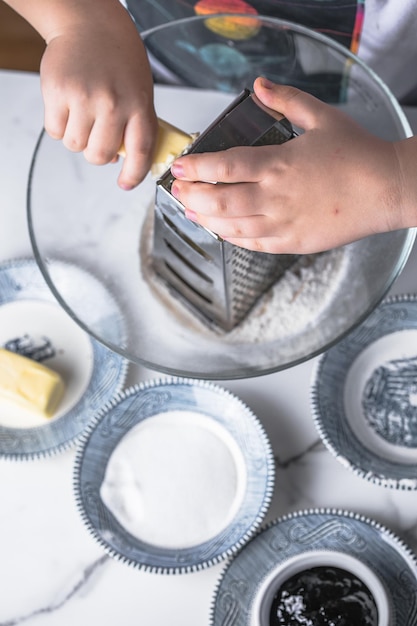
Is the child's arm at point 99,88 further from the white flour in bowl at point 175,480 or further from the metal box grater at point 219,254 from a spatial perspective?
the white flour in bowl at point 175,480

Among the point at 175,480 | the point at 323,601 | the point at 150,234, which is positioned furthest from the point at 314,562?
the point at 150,234

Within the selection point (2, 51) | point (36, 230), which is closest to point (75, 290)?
point (36, 230)

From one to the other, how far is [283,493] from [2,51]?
934mm

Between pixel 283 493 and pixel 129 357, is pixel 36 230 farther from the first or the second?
pixel 283 493

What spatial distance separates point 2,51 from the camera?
52.1 inches

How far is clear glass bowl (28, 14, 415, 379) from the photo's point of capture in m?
0.78

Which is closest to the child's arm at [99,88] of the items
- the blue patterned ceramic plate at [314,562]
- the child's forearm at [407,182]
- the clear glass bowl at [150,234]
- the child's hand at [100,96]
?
the child's hand at [100,96]

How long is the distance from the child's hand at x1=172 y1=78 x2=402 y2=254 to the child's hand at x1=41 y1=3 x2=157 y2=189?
0.09 meters

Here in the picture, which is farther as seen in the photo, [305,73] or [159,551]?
[305,73]

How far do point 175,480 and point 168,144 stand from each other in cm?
34

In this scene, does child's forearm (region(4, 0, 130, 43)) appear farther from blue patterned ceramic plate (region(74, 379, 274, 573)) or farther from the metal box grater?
blue patterned ceramic plate (region(74, 379, 274, 573))

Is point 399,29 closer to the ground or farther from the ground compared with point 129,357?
farther from the ground

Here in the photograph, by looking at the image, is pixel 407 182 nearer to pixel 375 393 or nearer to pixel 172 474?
pixel 375 393

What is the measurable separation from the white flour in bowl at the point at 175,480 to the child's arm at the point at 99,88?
26 centimetres
